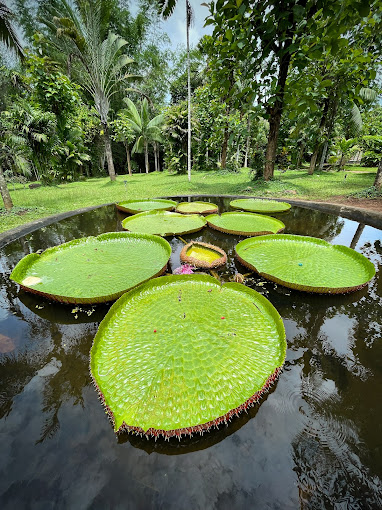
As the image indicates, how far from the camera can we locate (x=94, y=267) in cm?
259

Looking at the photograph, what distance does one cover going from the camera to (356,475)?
0.97m

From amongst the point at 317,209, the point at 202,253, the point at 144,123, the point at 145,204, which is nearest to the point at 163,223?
the point at 202,253

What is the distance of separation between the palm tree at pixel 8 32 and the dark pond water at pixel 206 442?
26.4 ft

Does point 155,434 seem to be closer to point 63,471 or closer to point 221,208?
point 63,471

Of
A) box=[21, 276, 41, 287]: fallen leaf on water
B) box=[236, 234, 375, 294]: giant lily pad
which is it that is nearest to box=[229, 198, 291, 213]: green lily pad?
box=[236, 234, 375, 294]: giant lily pad

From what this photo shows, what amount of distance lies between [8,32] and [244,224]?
813 centimetres

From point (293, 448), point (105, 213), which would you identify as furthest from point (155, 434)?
point (105, 213)

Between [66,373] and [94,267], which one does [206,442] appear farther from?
[94,267]

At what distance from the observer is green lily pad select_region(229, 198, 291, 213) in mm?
4852

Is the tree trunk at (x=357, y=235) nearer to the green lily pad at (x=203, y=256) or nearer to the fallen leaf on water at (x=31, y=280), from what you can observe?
→ the green lily pad at (x=203, y=256)

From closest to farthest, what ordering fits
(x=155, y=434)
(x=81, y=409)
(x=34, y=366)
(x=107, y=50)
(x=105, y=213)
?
(x=155, y=434) < (x=81, y=409) < (x=34, y=366) < (x=105, y=213) < (x=107, y=50)

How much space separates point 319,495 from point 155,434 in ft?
2.43

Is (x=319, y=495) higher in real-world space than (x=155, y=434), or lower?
lower

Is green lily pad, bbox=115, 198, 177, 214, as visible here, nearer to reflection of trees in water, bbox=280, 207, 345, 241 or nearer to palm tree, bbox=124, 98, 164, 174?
reflection of trees in water, bbox=280, 207, 345, 241
